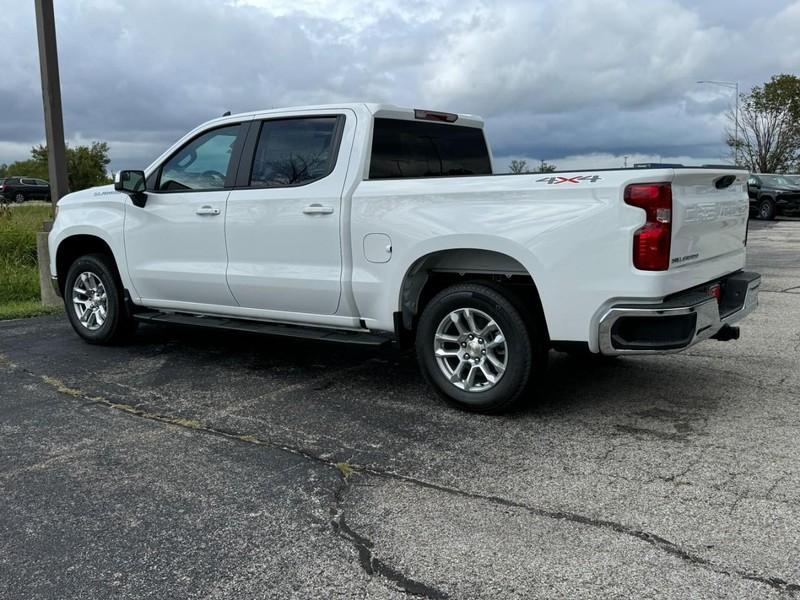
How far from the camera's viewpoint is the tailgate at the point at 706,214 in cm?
434

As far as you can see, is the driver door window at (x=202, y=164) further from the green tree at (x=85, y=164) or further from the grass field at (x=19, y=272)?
the green tree at (x=85, y=164)

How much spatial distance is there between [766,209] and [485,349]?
2496cm

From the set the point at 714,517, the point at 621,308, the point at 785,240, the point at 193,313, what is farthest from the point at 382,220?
the point at 785,240

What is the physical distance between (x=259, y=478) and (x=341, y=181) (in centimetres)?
223

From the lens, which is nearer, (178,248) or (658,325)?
(658,325)

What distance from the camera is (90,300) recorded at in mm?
7406

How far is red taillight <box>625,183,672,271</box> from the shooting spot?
13.8 feet

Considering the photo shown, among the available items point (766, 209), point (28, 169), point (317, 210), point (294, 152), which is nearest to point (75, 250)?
point (294, 152)

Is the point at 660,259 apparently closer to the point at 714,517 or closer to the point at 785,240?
the point at 714,517

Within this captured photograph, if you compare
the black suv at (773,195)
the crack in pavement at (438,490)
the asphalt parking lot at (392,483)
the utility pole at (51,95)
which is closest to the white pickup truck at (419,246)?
the asphalt parking lot at (392,483)

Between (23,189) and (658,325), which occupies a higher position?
(23,189)

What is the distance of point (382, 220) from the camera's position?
5164mm

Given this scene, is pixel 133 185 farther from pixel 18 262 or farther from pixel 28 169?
pixel 28 169

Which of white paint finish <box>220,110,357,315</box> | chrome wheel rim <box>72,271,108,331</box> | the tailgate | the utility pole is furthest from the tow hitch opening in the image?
the utility pole
